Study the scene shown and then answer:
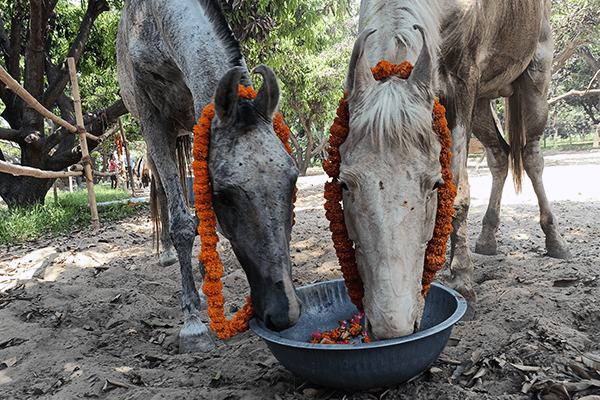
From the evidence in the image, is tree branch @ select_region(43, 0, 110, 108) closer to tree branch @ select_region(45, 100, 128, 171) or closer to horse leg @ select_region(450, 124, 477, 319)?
tree branch @ select_region(45, 100, 128, 171)

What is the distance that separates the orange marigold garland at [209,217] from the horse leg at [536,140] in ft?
11.0

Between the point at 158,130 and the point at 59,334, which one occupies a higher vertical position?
the point at 158,130

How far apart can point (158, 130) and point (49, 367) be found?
194cm

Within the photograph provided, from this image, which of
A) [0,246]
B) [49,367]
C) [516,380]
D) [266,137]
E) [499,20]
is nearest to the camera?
[516,380]

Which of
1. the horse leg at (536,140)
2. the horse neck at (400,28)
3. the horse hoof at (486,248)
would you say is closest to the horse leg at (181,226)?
the horse neck at (400,28)

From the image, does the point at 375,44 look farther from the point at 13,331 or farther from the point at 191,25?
the point at 13,331

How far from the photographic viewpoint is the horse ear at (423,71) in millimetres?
1995

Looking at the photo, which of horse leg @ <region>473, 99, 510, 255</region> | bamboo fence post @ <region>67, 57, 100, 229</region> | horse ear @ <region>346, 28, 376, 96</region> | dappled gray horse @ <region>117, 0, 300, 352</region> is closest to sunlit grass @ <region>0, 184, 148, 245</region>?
bamboo fence post @ <region>67, 57, 100, 229</region>

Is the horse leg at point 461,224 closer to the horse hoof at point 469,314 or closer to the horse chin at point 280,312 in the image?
the horse hoof at point 469,314

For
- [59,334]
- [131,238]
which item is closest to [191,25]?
[59,334]

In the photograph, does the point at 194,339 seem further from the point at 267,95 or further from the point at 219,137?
the point at 267,95

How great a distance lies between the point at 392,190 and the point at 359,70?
68 cm

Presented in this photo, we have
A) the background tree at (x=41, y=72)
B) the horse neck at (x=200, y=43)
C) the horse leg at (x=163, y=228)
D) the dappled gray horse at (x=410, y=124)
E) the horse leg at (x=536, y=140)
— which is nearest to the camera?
the dappled gray horse at (x=410, y=124)

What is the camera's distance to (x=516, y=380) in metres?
1.94
